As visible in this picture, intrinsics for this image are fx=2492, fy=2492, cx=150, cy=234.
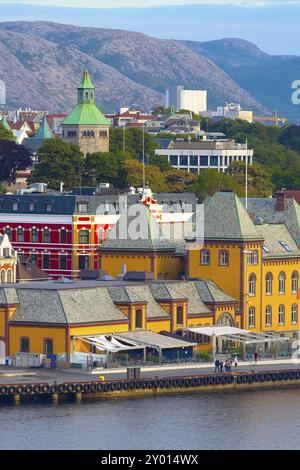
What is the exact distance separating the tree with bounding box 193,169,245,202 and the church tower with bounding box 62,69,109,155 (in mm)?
35323

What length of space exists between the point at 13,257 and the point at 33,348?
11844 millimetres

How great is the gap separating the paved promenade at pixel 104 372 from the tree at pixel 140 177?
5404cm

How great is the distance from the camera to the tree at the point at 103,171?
154 m

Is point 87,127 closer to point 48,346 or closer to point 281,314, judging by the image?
point 281,314

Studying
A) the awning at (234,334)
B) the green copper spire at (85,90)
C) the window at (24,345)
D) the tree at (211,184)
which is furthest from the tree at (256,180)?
the window at (24,345)

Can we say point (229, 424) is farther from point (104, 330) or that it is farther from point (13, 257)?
point (13, 257)

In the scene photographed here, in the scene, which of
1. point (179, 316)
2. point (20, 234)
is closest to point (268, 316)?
point (179, 316)

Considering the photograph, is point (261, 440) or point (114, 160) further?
point (114, 160)

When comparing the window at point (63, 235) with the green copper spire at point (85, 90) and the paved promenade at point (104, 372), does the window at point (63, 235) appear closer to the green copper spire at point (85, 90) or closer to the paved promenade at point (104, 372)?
the paved promenade at point (104, 372)

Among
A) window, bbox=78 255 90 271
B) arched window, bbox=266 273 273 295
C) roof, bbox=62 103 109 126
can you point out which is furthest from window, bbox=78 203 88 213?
roof, bbox=62 103 109 126

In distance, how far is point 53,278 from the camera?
4569 inches

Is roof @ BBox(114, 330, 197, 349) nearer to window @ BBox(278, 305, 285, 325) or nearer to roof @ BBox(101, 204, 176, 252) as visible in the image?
roof @ BBox(101, 204, 176, 252)

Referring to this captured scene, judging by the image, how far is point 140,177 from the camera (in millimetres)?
153500
